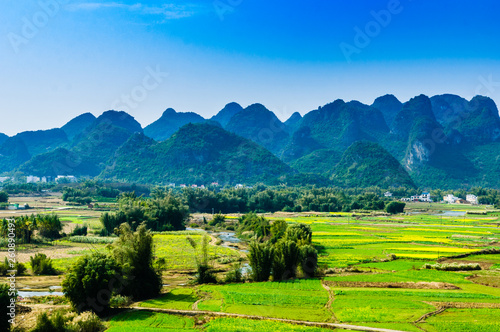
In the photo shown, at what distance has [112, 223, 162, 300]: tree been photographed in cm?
3064

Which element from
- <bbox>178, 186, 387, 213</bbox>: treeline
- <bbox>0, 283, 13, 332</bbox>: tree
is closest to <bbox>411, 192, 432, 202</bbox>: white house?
<bbox>178, 186, 387, 213</bbox>: treeline

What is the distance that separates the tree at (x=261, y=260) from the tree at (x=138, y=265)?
877 cm

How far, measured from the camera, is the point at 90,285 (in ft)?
86.8

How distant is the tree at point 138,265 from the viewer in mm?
30641

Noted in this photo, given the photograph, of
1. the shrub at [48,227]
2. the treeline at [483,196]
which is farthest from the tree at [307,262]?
the treeline at [483,196]

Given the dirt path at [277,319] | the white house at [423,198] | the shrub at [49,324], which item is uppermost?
the white house at [423,198]

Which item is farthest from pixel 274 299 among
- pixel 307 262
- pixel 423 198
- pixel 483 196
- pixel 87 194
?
pixel 423 198

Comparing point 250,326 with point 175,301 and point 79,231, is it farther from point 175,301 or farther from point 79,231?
point 79,231

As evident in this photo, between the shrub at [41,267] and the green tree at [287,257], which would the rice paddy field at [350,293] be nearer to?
the green tree at [287,257]

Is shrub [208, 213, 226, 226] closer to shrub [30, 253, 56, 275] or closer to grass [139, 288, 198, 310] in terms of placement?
shrub [30, 253, 56, 275]

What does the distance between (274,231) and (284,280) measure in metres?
20.7

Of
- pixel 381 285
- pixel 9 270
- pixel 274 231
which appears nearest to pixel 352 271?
pixel 381 285

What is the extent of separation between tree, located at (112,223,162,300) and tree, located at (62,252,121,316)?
2.46 metres

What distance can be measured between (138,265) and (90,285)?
5.01 meters
